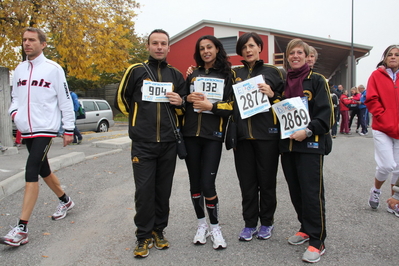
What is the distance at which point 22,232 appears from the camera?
3.38 meters

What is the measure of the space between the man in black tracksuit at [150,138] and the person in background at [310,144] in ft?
3.81

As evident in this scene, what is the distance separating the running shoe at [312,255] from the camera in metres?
2.92

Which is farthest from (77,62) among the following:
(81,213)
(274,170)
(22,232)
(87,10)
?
(274,170)

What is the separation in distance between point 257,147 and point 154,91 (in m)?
1.19

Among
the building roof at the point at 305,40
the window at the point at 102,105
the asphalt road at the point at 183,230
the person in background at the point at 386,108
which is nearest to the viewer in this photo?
the asphalt road at the point at 183,230

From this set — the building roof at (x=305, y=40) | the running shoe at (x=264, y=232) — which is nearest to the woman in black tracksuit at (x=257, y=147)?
the running shoe at (x=264, y=232)

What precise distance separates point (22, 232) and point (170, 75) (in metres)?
2.26

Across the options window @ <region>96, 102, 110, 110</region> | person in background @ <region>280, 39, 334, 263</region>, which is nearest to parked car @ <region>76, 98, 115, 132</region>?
window @ <region>96, 102, 110, 110</region>

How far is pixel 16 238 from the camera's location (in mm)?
3291

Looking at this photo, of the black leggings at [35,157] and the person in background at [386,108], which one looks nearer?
the black leggings at [35,157]

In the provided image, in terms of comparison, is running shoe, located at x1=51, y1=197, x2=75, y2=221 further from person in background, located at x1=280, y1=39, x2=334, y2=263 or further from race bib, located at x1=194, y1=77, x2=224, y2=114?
person in background, located at x1=280, y1=39, x2=334, y2=263

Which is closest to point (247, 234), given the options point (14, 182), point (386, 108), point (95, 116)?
point (386, 108)

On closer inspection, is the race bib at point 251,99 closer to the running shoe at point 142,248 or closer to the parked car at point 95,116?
the running shoe at point 142,248

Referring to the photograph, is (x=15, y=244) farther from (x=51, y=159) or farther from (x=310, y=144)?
(x=51, y=159)
